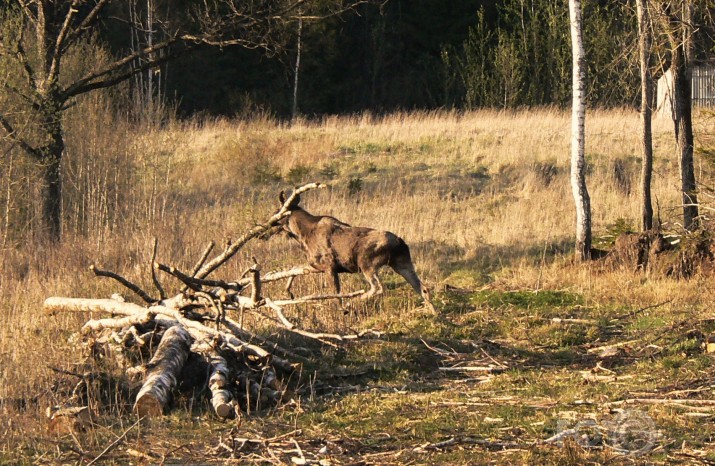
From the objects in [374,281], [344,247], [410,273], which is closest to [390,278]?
[410,273]

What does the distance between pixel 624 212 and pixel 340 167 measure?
26.7 ft

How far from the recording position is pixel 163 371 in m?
8.74

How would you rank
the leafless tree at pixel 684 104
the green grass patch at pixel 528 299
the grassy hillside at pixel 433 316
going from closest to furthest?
1. the grassy hillside at pixel 433 316
2. the green grass patch at pixel 528 299
3. the leafless tree at pixel 684 104

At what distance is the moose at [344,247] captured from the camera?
1218 centimetres

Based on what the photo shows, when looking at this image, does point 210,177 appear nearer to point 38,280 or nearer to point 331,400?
point 38,280

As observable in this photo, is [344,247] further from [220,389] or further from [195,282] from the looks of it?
[220,389]

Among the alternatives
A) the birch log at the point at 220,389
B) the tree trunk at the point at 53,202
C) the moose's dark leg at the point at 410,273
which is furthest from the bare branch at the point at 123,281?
the tree trunk at the point at 53,202

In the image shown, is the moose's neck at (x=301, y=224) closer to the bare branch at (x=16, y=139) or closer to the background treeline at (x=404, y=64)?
the bare branch at (x=16, y=139)

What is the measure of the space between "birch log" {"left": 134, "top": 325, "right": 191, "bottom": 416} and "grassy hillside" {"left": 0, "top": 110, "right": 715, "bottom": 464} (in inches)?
7.3

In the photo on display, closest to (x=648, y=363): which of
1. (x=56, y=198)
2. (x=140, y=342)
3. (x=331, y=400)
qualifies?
(x=331, y=400)

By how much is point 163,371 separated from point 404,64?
1700 inches

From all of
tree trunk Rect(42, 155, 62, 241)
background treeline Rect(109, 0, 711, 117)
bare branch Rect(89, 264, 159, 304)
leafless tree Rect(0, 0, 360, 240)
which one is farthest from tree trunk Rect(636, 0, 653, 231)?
background treeline Rect(109, 0, 711, 117)

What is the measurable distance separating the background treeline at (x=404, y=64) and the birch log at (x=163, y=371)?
3070 cm

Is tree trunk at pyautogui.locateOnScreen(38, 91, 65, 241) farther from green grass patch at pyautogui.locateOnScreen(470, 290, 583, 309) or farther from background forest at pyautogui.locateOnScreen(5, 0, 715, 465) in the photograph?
green grass patch at pyautogui.locateOnScreen(470, 290, 583, 309)
